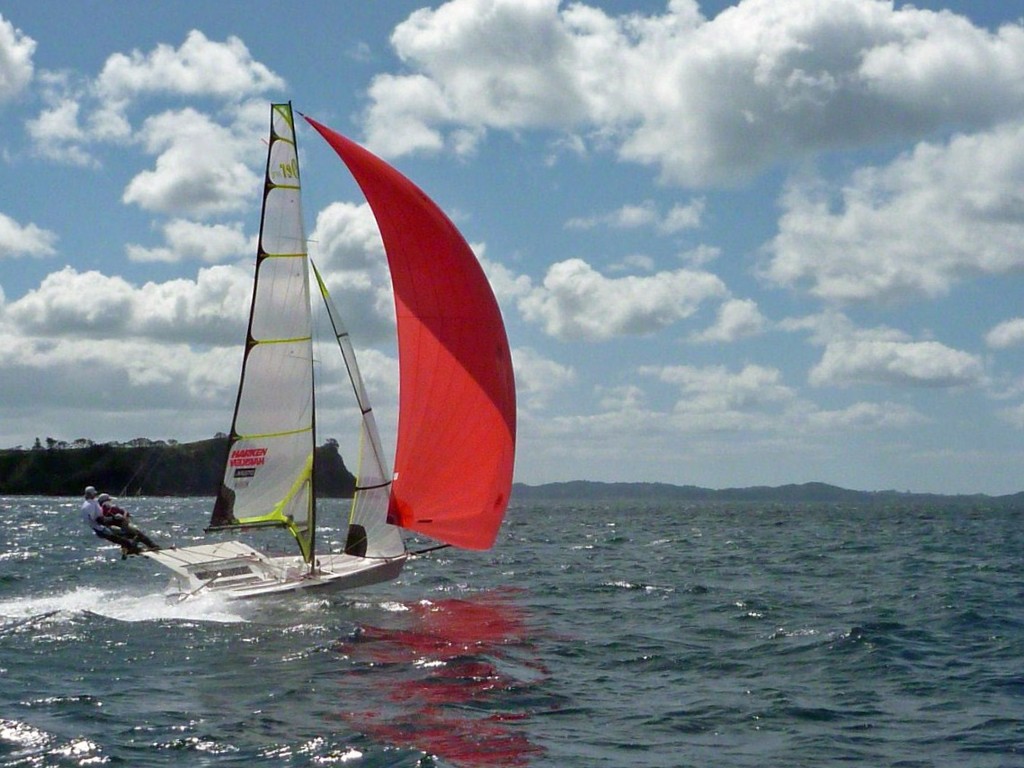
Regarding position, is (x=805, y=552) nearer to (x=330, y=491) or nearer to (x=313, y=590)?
(x=313, y=590)

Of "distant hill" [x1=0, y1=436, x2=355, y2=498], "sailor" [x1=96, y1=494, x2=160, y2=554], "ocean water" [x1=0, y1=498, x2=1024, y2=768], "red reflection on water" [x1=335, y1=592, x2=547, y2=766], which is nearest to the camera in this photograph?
"ocean water" [x1=0, y1=498, x2=1024, y2=768]

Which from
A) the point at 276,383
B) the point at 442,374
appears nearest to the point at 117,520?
the point at 276,383

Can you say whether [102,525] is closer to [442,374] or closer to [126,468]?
[442,374]

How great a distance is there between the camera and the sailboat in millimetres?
20750

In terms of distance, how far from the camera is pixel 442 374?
69.4 feet

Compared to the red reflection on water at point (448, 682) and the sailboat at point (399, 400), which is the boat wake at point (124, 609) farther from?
the red reflection on water at point (448, 682)

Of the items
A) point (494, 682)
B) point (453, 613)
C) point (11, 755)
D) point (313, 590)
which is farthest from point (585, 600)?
point (11, 755)

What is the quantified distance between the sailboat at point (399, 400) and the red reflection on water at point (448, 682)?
6.69 ft

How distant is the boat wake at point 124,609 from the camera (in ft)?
60.0

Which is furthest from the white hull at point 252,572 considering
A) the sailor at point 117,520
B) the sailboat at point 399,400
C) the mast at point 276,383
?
the mast at point 276,383

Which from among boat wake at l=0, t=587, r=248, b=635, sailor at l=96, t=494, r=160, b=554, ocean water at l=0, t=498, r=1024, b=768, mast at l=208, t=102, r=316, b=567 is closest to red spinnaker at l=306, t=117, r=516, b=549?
mast at l=208, t=102, r=316, b=567

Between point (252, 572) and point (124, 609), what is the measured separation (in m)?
2.39

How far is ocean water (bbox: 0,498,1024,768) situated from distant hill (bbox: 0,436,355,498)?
9697cm

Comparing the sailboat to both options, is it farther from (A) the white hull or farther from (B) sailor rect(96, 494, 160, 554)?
(B) sailor rect(96, 494, 160, 554)
